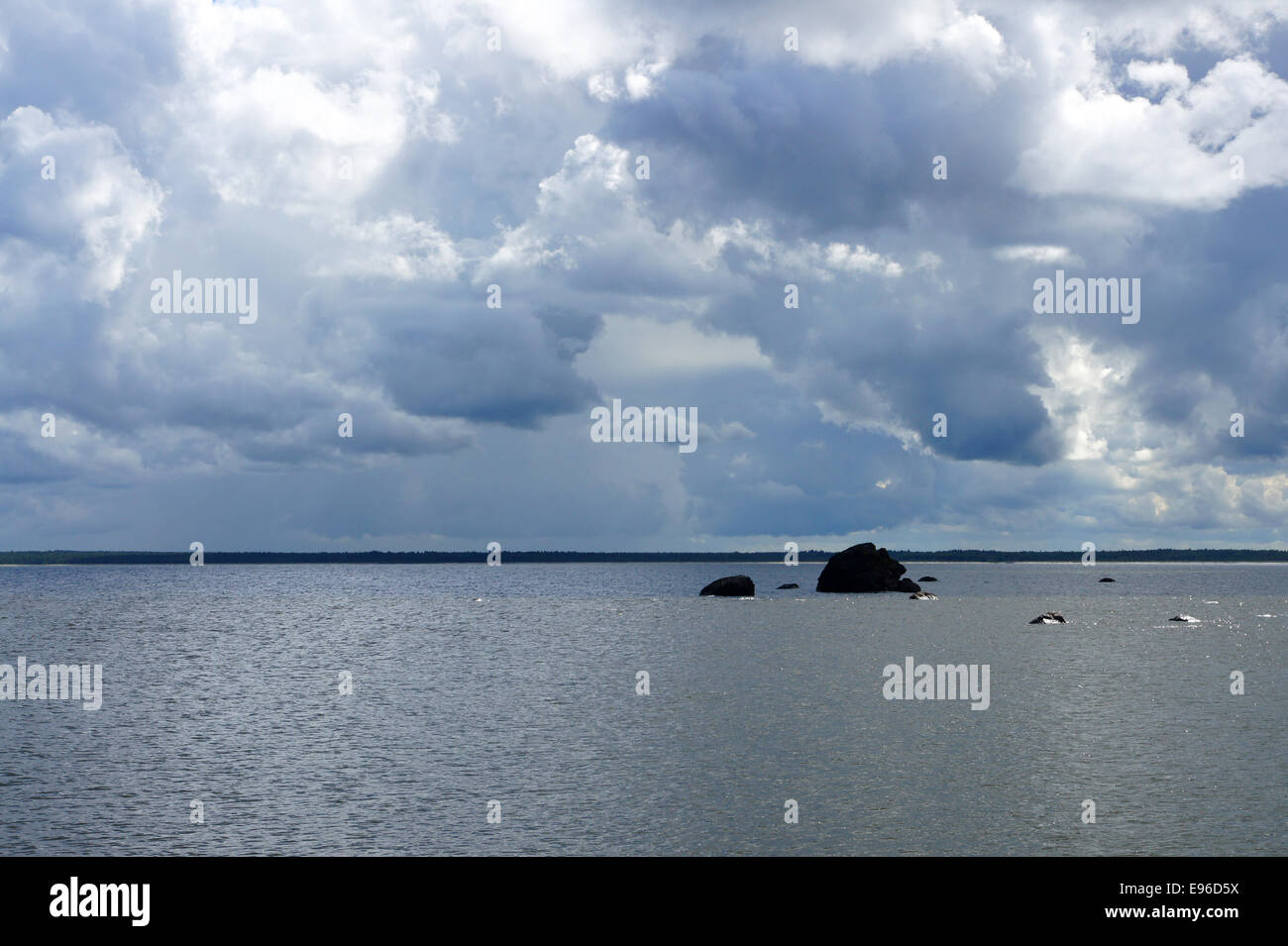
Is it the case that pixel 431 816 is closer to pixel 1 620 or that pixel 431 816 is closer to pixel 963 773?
pixel 963 773

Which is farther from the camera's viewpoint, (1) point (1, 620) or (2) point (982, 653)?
(1) point (1, 620)

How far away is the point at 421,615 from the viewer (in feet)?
384

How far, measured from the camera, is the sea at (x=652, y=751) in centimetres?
2278

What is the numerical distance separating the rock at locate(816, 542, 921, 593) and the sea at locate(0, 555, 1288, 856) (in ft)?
229

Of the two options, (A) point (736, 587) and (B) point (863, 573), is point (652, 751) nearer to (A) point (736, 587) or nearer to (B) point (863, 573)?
(A) point (736, 587)

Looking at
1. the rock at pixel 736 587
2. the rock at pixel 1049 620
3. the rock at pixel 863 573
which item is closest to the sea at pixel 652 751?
the rock at pixel 1049 620

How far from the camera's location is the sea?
74.7 feet

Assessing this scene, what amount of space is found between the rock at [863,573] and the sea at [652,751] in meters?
69.8
